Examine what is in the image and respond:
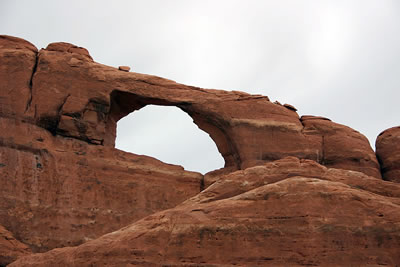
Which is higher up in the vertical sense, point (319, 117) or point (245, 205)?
point (319, 117)

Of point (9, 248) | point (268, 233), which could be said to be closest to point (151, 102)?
point (9, 248)

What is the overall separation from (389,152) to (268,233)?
65.4 feet

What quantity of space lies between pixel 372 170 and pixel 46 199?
631 inches

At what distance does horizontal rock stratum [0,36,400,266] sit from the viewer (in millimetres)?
13156

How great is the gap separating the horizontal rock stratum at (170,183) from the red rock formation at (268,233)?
3 cm

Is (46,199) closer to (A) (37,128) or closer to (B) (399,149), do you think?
(A) (37,128)

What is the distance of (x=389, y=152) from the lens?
3131 centimetres

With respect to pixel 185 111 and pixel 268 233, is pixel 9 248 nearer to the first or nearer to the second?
pixel 268 233

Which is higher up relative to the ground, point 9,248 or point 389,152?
point 389,152

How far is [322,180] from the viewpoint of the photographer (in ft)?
47.6

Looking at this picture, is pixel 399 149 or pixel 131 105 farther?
pixel 399 149

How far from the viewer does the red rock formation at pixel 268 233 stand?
12953 mm

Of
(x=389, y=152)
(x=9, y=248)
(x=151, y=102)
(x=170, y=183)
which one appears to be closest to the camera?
(x=9, y=248)

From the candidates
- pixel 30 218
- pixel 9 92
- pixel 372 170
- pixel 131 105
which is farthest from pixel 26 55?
pixel 372 170
